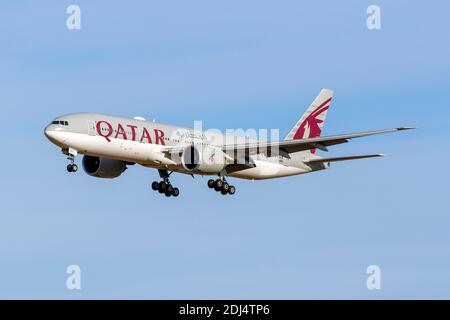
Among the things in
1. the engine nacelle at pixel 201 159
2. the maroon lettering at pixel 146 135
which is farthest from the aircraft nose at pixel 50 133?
the engine nacelle at pixel 201 159

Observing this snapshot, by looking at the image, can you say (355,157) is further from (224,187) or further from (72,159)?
(72,159)

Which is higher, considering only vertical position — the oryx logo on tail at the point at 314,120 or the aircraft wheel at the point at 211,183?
the oryx logo on tail at the point at 314,120

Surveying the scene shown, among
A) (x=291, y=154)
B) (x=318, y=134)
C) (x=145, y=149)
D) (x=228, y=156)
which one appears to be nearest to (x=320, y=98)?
(x=318, y=134)

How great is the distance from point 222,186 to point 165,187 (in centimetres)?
467

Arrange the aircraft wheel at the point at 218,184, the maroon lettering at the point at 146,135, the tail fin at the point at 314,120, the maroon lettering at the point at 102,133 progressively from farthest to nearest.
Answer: the tail fin at the point at 314,120, the aircraft wheel at the point at 218,184, the maroon lettering at the point at 146,135, the maroon lettering at the point at 102,133

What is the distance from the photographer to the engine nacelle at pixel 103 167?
83.0 metres

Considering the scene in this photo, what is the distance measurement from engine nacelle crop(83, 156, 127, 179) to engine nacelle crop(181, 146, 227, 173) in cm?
679

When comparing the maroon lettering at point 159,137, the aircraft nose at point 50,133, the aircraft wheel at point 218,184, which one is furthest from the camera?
the aircraft wheel at point 218,184

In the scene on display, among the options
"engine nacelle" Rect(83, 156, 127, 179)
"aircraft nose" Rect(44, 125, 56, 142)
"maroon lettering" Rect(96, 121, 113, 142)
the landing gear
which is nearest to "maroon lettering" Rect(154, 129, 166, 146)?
"maroon lettering" Rect(96, 121, 113, 142)

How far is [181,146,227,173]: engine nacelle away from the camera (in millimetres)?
78375

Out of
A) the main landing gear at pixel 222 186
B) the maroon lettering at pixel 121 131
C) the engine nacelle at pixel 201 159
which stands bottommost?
the main landing gear at pixel 222 186

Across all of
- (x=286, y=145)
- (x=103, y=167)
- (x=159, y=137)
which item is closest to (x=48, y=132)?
(x=159, y=137)

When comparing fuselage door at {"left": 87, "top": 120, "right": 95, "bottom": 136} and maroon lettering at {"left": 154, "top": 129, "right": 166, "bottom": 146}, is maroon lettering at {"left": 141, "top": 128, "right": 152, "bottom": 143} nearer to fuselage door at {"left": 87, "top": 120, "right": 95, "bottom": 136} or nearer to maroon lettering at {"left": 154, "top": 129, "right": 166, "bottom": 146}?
maroon lettering at {"left": 154, "top": 129, "right": 166, "bottom": 146}

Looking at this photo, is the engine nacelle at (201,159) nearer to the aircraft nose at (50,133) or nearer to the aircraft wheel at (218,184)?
the aircraft wheel at (218,184)
